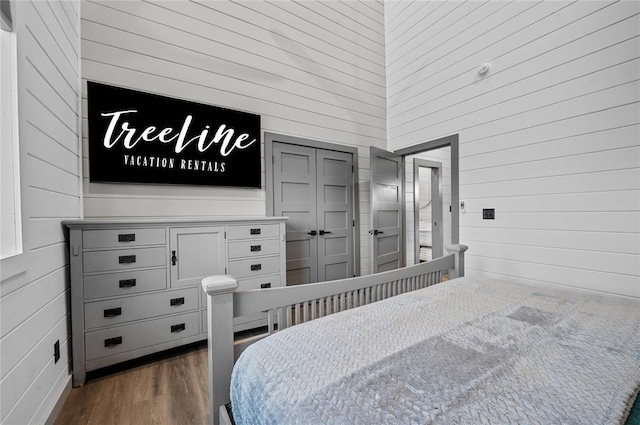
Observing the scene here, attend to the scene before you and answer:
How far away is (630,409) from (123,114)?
318cm

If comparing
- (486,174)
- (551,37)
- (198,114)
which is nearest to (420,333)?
(486,174)

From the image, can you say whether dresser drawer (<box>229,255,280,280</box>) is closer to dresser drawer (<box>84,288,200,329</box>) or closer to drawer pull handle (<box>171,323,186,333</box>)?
dresser drawer (<box>84,288,200,329</box>)

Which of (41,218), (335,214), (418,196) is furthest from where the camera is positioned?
(418,196)

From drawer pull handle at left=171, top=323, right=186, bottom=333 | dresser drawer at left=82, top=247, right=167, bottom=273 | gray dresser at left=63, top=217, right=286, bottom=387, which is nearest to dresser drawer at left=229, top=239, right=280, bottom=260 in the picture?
gray dresser at left=63, top=217, right=286, bottom=387

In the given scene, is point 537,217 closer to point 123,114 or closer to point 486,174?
point 486,174

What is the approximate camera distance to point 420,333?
1.02 metres

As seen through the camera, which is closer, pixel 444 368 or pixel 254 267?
pixel 444 368

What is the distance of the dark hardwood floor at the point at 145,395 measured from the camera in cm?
150

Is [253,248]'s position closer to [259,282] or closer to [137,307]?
[259,282]

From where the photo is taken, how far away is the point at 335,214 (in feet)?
11.4

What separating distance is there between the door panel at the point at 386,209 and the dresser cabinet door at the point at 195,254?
1.84m

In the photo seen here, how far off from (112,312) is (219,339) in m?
1.34

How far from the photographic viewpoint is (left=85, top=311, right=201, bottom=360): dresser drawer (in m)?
1.83

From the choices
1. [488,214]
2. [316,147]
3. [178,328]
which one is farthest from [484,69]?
[178,328]
